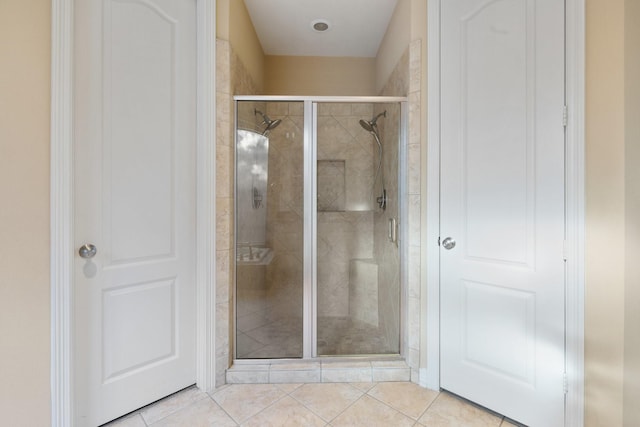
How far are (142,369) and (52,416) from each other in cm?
35

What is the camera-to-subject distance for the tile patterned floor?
4.54 feet

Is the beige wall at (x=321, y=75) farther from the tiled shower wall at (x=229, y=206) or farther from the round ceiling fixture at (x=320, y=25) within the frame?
the tiled shower wall at (x=229, y=206)

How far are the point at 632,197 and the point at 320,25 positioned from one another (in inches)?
95.2

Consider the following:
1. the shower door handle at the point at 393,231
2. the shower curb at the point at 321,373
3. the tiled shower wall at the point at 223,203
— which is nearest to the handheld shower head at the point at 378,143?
the shower door handle at the point at 393,231

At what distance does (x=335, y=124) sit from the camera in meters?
1.92

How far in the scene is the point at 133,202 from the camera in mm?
1428

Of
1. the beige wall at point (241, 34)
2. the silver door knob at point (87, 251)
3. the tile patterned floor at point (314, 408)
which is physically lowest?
the tile patterned floor at point (314, 408)

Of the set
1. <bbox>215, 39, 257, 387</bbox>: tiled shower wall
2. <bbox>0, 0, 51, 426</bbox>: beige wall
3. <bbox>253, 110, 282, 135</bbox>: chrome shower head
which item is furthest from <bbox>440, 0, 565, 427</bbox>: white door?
<bbox>0, 0, 51, 426</bbox>: beige wall

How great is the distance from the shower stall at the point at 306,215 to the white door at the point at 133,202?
13.6 inches

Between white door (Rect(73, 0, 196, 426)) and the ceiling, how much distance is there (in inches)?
33.8

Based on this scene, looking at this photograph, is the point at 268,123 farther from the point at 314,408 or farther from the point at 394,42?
the point at 314,408

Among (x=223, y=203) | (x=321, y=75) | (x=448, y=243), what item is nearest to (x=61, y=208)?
(x=223, y=203)

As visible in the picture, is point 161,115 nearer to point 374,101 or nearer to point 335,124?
point 335,124

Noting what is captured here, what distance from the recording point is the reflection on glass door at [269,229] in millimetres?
1815
